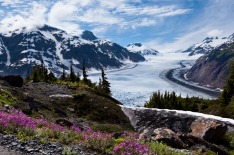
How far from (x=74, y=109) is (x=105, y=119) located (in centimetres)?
393

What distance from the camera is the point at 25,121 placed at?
50.6ft

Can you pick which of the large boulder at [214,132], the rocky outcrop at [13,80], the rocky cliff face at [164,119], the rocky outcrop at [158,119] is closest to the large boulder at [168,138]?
the large boulder at [214,132]

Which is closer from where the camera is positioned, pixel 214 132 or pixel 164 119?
pixel 214 132

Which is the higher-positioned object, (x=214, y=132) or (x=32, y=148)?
(x=32, y=148)

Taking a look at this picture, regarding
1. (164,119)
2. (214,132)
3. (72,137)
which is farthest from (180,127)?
(72,137)

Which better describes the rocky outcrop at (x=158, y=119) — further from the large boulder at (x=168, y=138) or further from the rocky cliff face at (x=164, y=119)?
the large boulder at (x=168, y=138)

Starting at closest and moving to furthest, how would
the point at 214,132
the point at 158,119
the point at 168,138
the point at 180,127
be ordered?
the point at 168,138
the point at 214,132
the point at 180,127
the point at 158,119

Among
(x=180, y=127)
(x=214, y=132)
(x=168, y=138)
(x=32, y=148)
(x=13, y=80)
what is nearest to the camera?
(x=32, y=148)

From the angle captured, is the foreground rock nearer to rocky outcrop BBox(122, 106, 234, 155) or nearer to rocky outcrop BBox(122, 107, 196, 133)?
rocky outcrop BBox(122, 106, 234, 155)

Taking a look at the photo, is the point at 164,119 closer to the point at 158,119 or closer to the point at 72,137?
the point at 158,119

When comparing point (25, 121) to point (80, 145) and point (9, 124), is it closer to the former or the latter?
point (9, 124)

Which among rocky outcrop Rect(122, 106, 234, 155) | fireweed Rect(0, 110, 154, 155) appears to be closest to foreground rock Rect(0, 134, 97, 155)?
fireweed Rect(0, 110, 154, 155)

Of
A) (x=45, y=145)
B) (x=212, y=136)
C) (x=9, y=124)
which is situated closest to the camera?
(x=45, y=145)

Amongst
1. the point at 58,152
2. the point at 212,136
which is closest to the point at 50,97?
the point at 212,136
